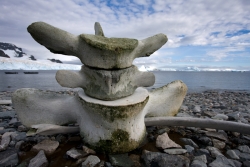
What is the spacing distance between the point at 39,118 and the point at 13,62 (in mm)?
73811

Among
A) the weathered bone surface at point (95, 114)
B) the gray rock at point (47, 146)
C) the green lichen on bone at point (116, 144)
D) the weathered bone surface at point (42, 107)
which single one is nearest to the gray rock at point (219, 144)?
the weathered bone surface at point (95, 114)

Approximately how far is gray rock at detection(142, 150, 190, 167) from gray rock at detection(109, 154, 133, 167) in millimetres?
172

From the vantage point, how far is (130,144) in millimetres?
2131

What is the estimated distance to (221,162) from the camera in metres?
1.98

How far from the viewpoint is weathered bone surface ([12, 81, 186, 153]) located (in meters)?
2.03

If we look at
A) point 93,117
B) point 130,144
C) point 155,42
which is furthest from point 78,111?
point 155,42

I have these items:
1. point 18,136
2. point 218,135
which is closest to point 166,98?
point 218,135

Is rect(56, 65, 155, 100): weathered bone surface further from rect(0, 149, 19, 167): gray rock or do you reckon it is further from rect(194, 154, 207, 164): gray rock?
rect(194, 154, 207, 164): gray rock

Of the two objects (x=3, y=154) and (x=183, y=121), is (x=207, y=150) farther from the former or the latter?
(x=3, y=154)

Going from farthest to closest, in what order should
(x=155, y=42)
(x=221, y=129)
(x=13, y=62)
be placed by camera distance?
(x=13, y=62), (x=221, y=129), (x=155, y=42)

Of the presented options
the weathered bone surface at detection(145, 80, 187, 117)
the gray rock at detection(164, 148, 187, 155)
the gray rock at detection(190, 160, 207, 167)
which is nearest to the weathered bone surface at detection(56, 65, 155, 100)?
the weathered bone surface at detection(145, 80, 187, 117)

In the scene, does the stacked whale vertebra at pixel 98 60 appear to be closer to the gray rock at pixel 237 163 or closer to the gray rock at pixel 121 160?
the gray rock at pixel 121 160

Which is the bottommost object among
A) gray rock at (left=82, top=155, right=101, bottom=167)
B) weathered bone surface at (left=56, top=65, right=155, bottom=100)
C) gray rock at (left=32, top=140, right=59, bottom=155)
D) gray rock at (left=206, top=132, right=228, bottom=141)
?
gray rock at (left=32, top=140, right=59, bottom=155)

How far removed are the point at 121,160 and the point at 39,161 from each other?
34.8 inches
